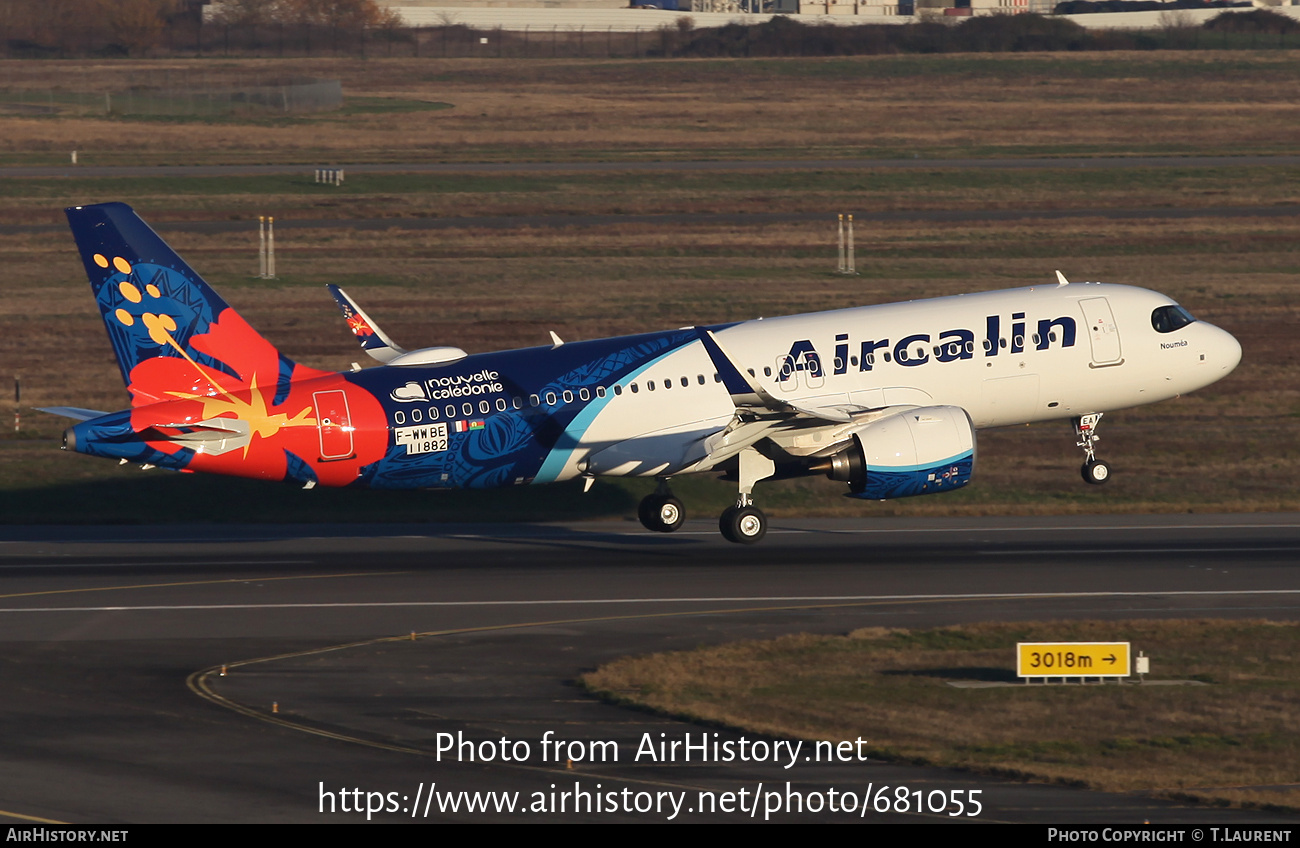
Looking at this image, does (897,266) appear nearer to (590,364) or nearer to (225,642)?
(590,364)

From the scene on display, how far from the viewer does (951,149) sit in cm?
10494

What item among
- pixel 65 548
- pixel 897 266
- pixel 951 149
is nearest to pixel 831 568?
pixel 65 548

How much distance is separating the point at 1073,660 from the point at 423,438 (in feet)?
54.1

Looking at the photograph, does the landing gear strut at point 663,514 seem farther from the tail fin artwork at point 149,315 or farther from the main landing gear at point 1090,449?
the main landing gear at point 1090,449

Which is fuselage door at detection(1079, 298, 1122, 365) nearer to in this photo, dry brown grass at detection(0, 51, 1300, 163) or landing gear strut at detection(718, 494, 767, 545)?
landing gear strut at detection(718, 494, 767, 545)

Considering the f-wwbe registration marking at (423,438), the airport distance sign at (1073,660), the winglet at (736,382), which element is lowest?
the airport distance sign at (1073,660)

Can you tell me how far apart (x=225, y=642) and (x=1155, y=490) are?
26727mm

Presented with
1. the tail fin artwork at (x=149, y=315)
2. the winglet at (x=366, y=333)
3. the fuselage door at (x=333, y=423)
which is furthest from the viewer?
the winglet at (x=366, y=333)

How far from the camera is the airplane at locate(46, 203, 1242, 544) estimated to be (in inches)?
1410

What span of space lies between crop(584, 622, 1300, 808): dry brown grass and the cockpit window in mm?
12385

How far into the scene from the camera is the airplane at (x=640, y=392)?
35.8m

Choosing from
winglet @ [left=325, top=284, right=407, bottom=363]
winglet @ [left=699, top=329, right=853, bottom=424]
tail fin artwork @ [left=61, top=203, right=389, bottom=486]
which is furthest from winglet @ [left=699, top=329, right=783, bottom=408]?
winglet @ [left=325, top=284, right=407, bottom=363]

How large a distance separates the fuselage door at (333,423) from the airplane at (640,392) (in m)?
0.04

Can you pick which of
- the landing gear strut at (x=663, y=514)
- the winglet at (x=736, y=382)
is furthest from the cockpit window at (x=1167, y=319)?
the landing gear strut at (x=663, y=514)
